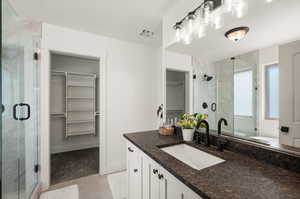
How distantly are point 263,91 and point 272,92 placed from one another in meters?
0.06

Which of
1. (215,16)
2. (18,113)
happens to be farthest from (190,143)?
(18,113)

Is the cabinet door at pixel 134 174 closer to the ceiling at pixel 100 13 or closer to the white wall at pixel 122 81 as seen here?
the white wall at pixel 122 81

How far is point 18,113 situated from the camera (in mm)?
1543

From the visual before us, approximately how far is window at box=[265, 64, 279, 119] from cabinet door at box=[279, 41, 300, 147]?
2cm

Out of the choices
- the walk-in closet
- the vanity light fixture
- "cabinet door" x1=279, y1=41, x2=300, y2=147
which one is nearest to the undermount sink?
"cabinet door" x1=279, y1=41, x2=300, y2=147

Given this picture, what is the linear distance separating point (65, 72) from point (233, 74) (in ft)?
11.3

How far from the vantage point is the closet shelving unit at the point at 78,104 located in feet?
10.6

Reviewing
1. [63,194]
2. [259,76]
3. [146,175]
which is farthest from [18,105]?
[259,76]

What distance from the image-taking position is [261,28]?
3.18ft

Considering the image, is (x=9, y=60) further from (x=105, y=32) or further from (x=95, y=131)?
(x=95, y=131)

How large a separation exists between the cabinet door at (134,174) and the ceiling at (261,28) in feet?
4.18

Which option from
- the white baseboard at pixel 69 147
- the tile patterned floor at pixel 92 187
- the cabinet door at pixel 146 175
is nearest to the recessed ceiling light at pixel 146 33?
the cabinet door at pixel 146 175

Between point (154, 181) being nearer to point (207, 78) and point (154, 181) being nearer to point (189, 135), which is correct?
Answer: point (189, 135)

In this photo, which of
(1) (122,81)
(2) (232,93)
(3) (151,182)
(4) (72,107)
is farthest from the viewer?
(4) (72,107)
